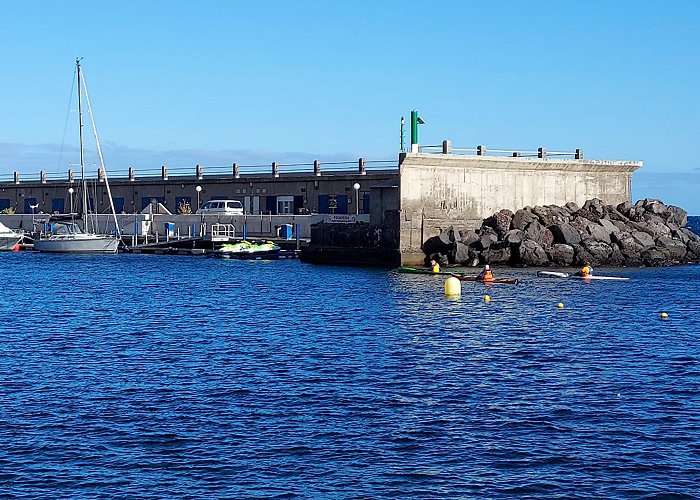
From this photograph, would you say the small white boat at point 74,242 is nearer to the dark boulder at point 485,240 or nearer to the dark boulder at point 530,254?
the dark boulder at point 485,240

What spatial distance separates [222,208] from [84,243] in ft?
39.3

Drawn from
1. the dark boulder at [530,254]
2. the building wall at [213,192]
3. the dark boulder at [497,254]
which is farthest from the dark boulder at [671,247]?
the building wall at [213,192]

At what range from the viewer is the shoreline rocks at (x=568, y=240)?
64.3 meters

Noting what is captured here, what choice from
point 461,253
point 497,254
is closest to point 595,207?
point 497,254

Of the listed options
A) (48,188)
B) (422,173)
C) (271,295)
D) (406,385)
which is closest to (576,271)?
(422,173)

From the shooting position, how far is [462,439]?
2038cm

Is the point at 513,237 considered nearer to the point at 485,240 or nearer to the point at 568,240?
the point at 485,240

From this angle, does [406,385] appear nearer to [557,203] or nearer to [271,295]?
[271,295]

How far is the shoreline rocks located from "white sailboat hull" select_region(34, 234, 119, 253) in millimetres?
31099

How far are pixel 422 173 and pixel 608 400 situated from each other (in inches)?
1649

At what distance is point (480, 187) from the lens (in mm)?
68438

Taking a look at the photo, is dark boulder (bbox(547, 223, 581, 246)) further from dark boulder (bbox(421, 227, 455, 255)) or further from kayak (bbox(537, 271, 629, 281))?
dark boulder (bbox(421, 227, 455, 255))

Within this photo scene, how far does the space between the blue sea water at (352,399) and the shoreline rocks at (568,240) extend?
58.8 feet

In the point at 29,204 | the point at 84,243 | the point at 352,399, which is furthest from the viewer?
the point at 29,204
